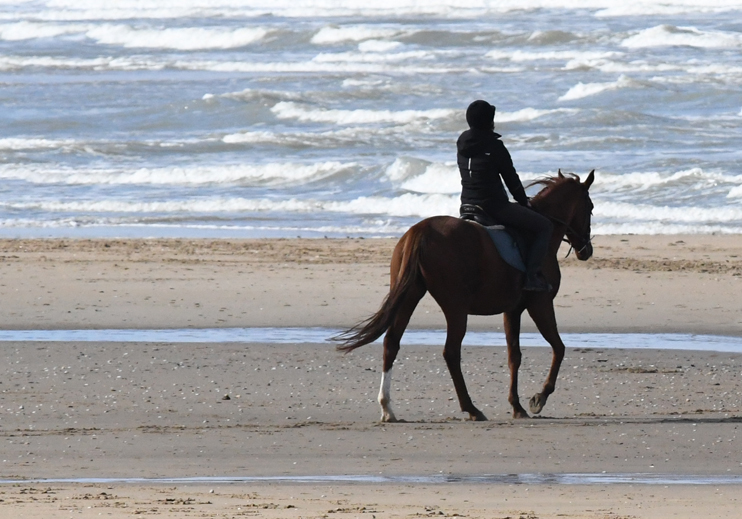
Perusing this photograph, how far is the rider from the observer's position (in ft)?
26.9

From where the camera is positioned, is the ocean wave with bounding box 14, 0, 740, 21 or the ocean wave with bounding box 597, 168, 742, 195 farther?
the ocean wave with bounding box 14, 0, 740, 21

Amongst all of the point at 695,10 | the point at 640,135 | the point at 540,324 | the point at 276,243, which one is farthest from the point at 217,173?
the point at 695,10

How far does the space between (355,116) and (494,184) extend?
24197mm

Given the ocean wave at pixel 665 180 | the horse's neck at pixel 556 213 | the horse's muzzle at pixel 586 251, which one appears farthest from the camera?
the ocean wave at pixel 665 180

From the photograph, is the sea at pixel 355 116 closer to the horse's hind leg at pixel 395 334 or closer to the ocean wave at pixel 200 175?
the ocean wave at pixel 200 175

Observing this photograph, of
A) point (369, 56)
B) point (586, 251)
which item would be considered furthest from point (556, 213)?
point (369, 56)

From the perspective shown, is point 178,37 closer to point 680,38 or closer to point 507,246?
point 680,38

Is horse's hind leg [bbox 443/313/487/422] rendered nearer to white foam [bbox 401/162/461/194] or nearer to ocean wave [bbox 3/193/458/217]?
ocean wave [bbox 3/193/458/217]

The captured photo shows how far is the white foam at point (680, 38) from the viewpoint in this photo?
46.4 m

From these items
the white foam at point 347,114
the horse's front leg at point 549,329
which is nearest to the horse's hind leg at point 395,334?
the horse's front leg at point 549,329

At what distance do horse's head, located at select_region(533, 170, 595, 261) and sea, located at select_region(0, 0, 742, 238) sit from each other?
338 inches

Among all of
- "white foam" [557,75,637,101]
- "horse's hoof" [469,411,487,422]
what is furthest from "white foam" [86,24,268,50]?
"horse's hoof" [469,411,487,422]

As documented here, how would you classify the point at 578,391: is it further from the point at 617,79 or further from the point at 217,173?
the point at 617,79

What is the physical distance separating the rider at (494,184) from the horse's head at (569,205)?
464 mm
